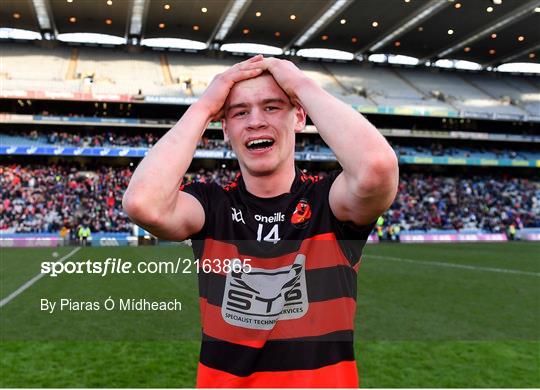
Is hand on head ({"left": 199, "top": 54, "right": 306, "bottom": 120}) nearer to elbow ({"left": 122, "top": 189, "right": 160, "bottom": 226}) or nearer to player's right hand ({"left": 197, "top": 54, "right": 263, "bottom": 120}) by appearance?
player's right hand ({"left": 197, "top": 54, "right": 263, "bottom": 120})

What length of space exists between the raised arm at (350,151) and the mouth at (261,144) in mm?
177

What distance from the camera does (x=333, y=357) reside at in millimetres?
1922

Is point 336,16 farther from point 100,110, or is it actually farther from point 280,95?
point 280,95

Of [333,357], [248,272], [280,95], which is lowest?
[333,357]

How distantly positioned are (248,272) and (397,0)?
37237 mm

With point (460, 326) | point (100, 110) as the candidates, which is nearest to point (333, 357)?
point (460, 326)

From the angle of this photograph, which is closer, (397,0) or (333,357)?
(333,357)

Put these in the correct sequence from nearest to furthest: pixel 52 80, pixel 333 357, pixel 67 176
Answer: pixel 333 357 → pixel 67 176 → pixel 52 80

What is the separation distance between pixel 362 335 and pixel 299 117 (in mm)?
7079

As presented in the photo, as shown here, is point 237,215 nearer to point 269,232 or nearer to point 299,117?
point 269,232

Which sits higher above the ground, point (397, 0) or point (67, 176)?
point (397, 0)

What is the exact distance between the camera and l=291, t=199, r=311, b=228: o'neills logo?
200cm

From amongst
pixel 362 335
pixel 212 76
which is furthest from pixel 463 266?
pixel 212 76

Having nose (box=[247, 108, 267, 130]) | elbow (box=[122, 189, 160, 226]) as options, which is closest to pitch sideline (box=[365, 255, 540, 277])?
nose (box=[247, 108, 267, 130])
